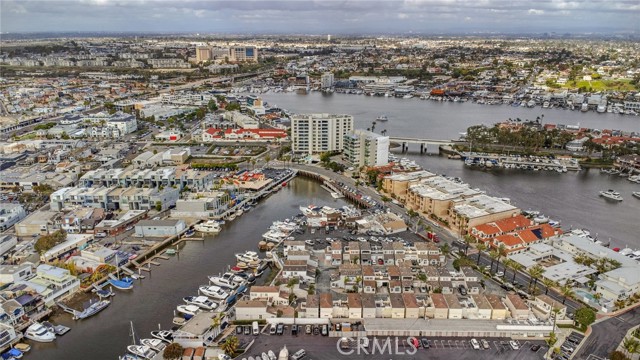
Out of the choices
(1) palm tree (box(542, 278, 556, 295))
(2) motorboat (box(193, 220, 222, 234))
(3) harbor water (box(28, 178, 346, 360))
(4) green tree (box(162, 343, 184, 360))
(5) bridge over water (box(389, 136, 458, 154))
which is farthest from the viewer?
(5) bridge over water (box(389, 136, 458, 154))

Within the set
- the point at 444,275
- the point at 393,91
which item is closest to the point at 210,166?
the point at 444,275

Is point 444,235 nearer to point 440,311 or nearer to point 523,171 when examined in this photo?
point 440,311

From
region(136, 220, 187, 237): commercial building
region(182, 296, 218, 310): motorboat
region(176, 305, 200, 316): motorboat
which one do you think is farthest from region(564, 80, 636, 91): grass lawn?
region(176, 305, 200, 316): motorboat

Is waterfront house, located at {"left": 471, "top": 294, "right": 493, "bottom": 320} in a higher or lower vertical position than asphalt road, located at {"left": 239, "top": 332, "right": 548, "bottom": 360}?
higher

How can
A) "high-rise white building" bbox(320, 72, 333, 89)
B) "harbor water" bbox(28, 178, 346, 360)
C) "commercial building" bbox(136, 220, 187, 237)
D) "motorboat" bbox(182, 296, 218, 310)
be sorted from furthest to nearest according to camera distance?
"high-rise white building" bbox(320, 72, 333, 89), "commercial building" bbox(136, 220, 187, 237), "motorboat" bbox(182, 296, 218, 310), "harbor water" bbox(28, 178, 346, 360)

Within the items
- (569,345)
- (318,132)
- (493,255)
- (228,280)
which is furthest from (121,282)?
(318,132)

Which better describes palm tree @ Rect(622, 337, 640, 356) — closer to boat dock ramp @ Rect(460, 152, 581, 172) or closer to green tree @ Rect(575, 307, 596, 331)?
green tree @ Rect(575, 307, 596, 331)
